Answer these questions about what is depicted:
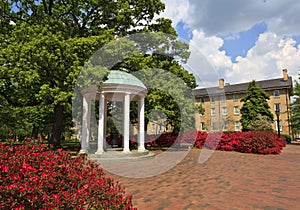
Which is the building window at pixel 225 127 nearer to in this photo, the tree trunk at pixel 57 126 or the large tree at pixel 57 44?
the large tree at pixel 57 44

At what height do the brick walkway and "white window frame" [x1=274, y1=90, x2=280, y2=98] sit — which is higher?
"white window frame" [x1=274, y1=90, x2=280, y2=98]

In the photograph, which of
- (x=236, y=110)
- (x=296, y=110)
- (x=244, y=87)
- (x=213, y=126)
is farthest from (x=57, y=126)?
(x=244, y=87)

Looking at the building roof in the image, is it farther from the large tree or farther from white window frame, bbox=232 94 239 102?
the large tree

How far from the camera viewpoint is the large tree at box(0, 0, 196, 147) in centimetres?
1191

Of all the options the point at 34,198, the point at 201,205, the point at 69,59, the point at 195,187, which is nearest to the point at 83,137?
the point at 69,59

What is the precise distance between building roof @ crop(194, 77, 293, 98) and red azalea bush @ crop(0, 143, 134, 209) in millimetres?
40812

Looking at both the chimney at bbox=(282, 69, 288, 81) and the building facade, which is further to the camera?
the chimney at bbox=(282, 69, 288, 81)

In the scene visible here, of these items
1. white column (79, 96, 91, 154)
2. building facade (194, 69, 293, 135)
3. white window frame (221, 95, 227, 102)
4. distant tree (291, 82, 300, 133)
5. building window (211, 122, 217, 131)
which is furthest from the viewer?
white window frame (221, 95, 227, 102)

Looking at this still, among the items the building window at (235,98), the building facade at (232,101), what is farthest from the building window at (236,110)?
the building window at (235,98)

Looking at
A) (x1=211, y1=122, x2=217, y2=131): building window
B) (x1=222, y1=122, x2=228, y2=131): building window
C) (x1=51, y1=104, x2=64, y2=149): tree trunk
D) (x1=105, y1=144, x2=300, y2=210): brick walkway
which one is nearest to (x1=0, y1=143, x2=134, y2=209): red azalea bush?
(x1=105, y1=144, x2=300, y2=210): brick walkway

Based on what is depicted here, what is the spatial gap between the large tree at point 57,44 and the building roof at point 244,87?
1084 inches

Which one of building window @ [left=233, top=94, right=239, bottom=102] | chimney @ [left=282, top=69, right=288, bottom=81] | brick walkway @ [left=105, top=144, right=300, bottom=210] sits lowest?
brick walkway @ [left=105, top=144, right=300, bottom=210]

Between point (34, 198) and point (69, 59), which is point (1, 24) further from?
point (34, 198)

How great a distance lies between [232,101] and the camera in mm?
45500
